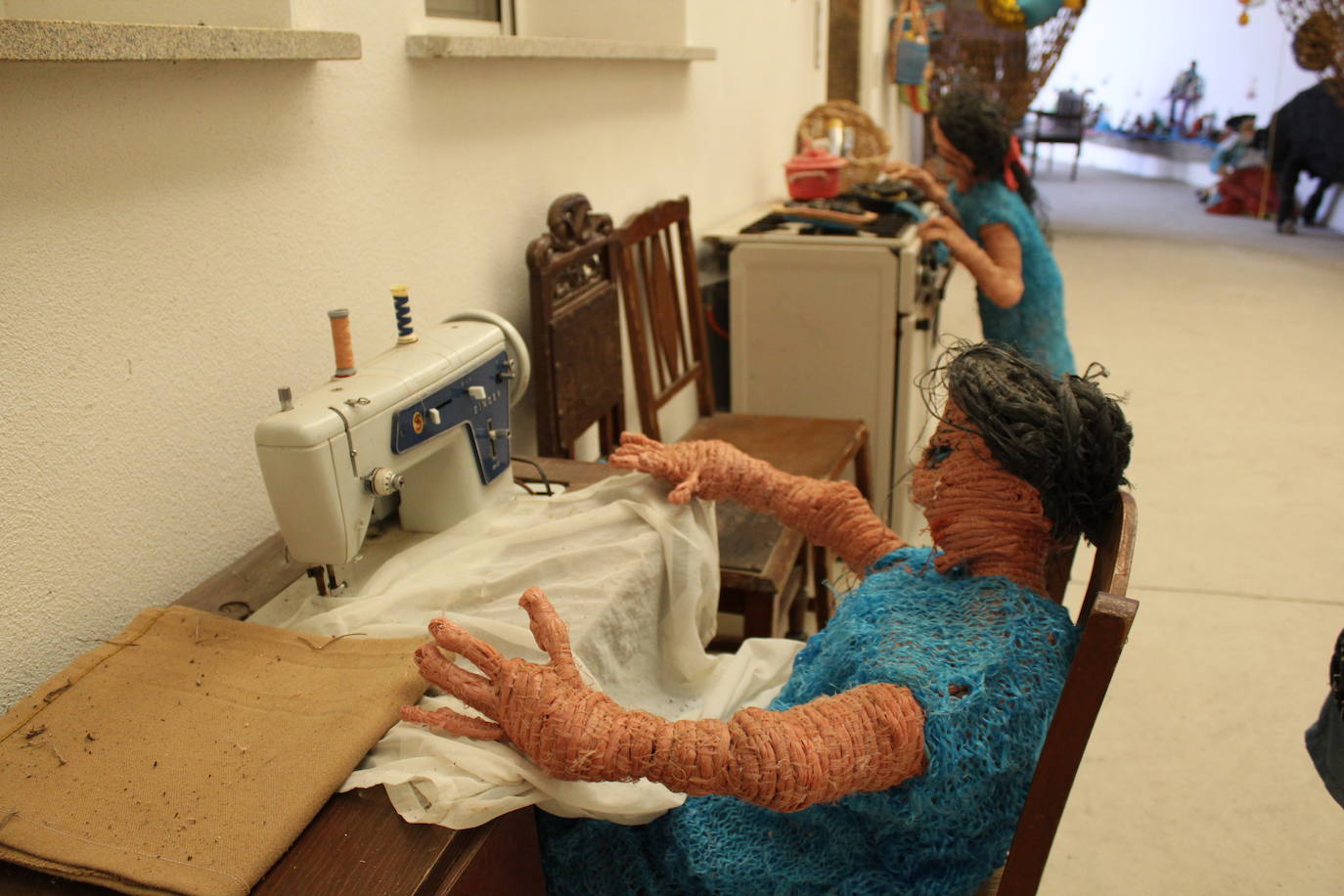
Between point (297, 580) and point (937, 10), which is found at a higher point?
point (937, 10)

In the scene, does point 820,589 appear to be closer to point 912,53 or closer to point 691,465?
point 691,465

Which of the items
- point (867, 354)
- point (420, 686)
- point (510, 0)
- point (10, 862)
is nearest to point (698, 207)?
point (867, 354)

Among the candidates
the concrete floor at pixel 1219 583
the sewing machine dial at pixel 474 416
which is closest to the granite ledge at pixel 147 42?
the sewing machine dial at pixel 474 416

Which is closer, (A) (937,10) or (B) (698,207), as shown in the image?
(B) (698,207)

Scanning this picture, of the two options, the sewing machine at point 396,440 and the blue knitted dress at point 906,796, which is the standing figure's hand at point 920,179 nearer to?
the sewing machine at point 396,440

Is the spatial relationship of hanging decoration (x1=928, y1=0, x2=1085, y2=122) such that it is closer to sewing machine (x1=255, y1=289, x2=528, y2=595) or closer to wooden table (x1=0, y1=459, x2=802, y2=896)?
sewing machine (x1=255, y1=289, x2=528, y2=595)

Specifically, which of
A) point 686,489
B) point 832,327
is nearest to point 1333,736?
point 686,489

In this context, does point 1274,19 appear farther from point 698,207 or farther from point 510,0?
point 510,0

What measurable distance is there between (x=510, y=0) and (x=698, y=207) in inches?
35.9

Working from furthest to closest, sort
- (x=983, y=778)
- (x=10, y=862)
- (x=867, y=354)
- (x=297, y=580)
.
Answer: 1. (x=867, y=354)
2. (x=297, y=580)
3. (x=983, y=778)
4. (x=10, y=862)

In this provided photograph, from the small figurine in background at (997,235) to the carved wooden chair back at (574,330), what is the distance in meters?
0.91

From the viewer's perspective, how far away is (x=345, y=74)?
139 cm

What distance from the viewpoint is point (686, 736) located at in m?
0.89

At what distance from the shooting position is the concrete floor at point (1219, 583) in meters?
1.94
